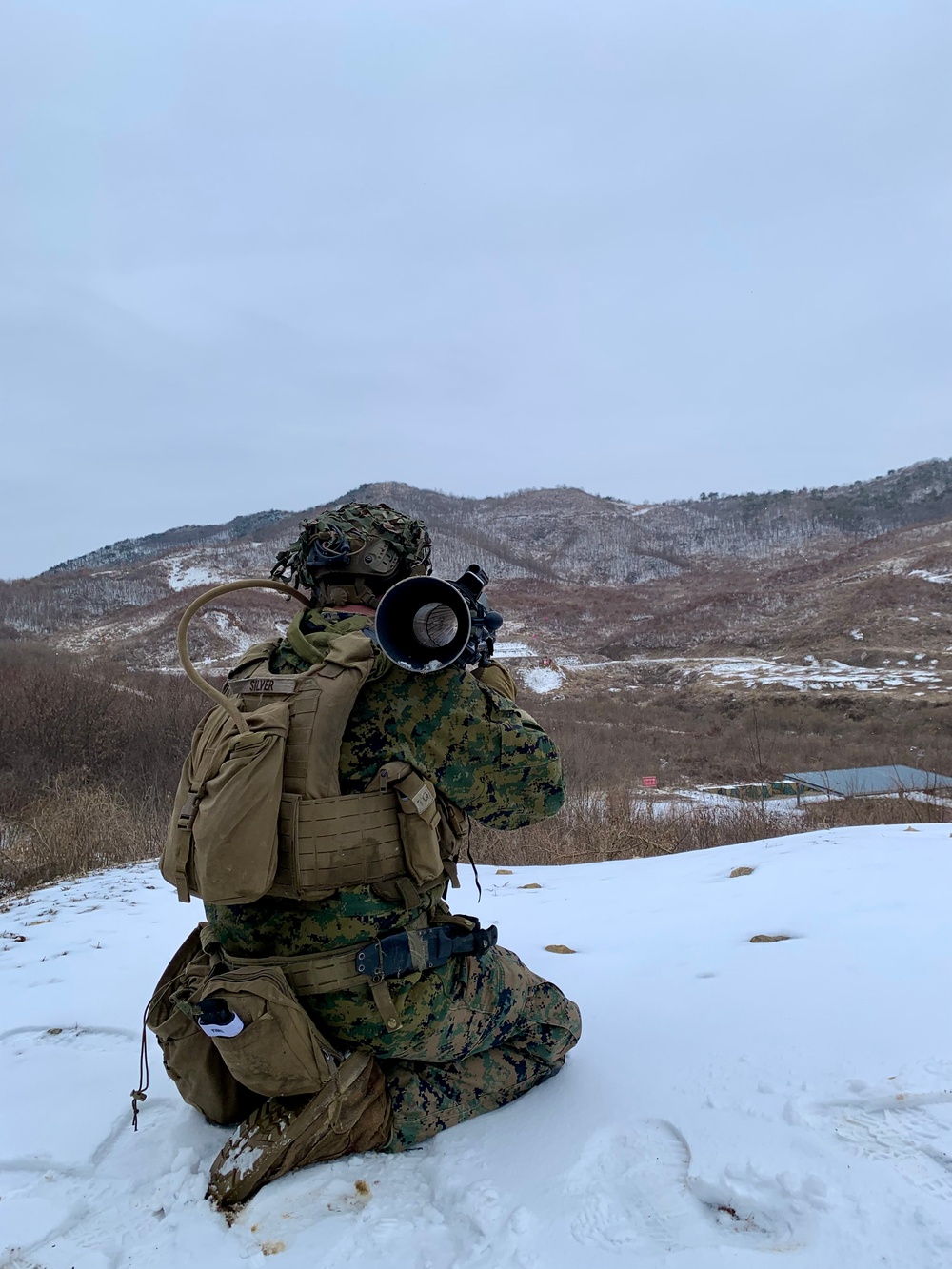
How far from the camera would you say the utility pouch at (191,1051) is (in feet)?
6.48

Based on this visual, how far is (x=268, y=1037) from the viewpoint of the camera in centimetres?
180

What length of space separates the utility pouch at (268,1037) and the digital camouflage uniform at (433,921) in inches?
4.1

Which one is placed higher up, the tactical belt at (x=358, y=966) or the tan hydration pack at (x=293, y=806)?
the tan hydration pack at (x=293, y=806)

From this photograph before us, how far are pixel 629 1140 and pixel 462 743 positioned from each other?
108 centimetres

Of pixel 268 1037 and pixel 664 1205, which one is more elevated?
pixel 268 1037

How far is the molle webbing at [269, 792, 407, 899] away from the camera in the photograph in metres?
1.86

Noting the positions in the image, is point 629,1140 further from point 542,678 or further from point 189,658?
point 542,678

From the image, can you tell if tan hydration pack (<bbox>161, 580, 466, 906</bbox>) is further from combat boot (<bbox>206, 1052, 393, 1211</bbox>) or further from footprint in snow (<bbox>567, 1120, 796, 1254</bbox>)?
footprint in snow (<bbox>567, 1120, 796, 1254</bbox>)

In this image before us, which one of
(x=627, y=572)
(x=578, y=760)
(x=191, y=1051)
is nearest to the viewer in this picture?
(x=191, y=1051)

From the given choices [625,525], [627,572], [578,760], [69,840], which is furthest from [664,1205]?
[625,525]

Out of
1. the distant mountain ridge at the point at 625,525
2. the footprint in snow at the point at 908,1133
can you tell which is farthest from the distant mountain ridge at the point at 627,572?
the footprint in snow at the point at 908,1133

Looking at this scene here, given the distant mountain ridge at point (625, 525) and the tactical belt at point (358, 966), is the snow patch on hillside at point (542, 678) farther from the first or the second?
the distant mountain ridge at point (625, 525)

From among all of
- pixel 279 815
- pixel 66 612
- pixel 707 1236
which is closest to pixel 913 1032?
pixel 707 1236

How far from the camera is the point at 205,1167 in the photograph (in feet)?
6.43
